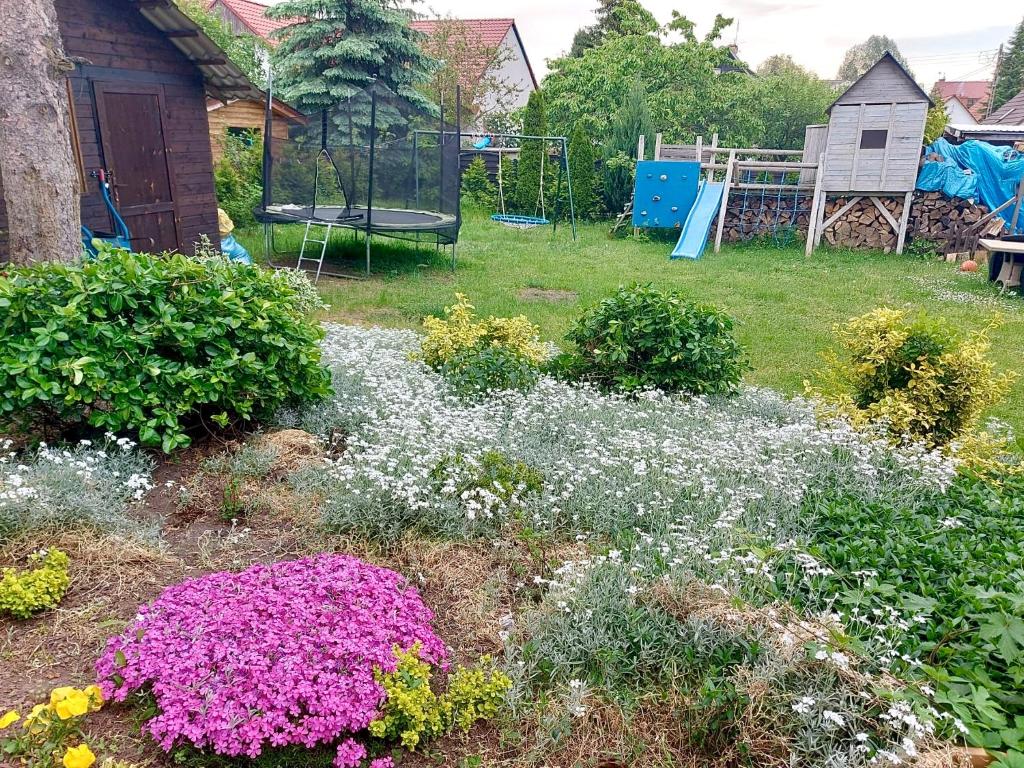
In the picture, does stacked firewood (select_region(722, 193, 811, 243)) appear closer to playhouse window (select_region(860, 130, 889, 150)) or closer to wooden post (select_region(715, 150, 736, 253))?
wooden post (select_region(715, 150, 736, 253))

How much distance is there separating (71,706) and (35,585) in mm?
926

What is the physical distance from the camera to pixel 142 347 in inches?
148

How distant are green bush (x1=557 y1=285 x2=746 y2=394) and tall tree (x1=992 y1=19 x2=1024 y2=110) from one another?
150 ft

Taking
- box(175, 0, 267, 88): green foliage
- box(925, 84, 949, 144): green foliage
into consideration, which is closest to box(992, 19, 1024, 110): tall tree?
box(925, 84, 949, 144): green foliage

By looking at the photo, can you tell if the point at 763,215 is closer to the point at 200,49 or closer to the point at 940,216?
the point at 940,216

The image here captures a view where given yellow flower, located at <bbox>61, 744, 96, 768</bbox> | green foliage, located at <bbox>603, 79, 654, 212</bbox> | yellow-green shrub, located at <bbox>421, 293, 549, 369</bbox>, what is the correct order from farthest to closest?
green foliage, located at <bbox>603, 79, 654, 212</bbox>, yellow-green shrub, located at <bbox>421, 293, 549, 369</bbox>, yellow flower, located at <bbox>61, 744, 96, 768</bbox>

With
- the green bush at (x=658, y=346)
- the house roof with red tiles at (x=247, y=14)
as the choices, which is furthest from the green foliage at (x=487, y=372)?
the house roof with red tiles at (x=247, y=14)

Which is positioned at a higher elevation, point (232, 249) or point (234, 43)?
point (234, 43)

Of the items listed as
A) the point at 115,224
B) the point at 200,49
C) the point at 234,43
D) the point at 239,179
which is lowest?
the point at 115,224

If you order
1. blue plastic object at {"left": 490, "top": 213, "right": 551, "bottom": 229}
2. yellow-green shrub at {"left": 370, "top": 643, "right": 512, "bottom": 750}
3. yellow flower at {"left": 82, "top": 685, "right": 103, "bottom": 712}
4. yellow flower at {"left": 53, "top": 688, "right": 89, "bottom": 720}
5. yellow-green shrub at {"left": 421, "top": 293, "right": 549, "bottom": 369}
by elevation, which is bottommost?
yellow-green shrub at {"left": 370, "top": 643, "right": 512, "bottom": 750}

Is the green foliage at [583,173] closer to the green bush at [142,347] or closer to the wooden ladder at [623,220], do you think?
the wooden ladder at [623,220]

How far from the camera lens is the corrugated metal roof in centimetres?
805

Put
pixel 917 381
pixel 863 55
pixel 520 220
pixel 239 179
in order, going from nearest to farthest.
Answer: pixel 917 381
pixel 239 179
pixel 520 220
pixel 863 55

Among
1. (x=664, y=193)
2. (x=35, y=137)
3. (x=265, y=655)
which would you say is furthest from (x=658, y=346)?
(x=664, y=193)
